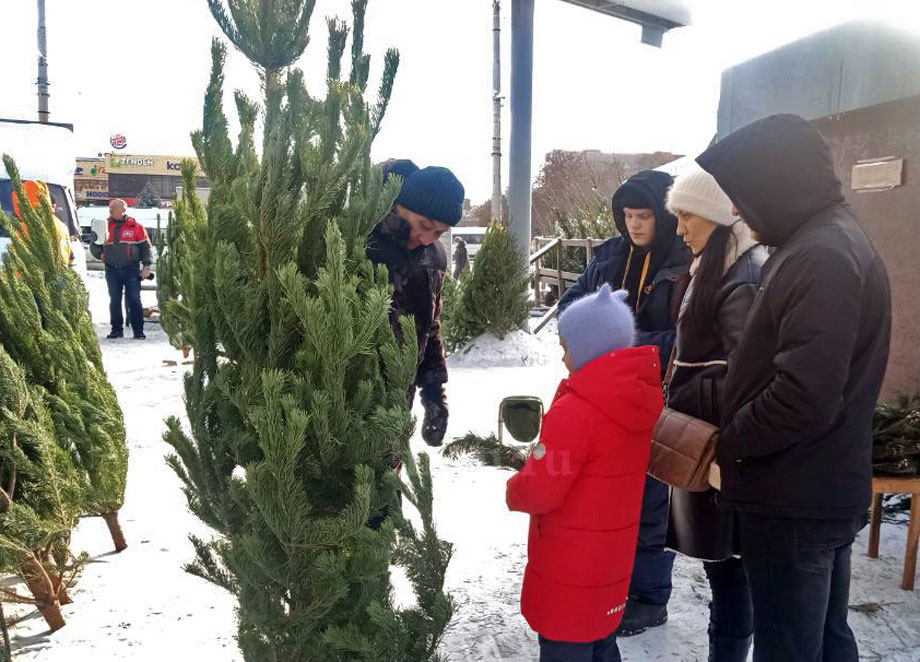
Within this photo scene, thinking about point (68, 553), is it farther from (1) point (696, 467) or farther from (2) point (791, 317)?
(2) point (791, 317)

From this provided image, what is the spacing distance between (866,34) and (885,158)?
2.17ft

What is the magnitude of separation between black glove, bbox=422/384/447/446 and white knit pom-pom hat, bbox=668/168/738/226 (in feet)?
3.73

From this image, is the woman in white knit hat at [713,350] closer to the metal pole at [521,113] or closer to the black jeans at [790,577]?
the black jeans at [790,577]

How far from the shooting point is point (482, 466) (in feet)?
15.0

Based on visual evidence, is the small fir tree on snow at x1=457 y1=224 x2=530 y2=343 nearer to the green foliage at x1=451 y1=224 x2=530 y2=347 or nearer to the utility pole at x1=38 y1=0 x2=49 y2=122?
the green foliage at x1=451 y1=224 x2=530 y2=347

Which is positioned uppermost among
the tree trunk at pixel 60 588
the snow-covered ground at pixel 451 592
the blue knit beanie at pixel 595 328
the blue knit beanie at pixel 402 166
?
the blue knit beanie at pixel 402 166

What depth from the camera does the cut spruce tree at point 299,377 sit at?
150 centimetres

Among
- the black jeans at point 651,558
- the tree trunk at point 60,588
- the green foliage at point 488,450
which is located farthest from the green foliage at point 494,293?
the tree trunk at point 60,588

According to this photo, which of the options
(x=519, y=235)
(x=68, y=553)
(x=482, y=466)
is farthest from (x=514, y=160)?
(x=68, y=553)

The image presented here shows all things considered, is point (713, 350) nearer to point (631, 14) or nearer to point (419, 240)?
point (419, 240)

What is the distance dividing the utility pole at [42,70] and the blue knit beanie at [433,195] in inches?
558

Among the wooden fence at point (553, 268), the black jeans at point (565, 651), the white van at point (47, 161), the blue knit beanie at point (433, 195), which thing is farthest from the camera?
the wooden fence at point (553, 268)

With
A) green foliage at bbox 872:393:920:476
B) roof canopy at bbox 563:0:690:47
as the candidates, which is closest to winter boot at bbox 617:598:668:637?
green foliage at bbox 872:393:920:476

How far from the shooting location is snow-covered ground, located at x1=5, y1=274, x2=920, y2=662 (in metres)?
2.51
